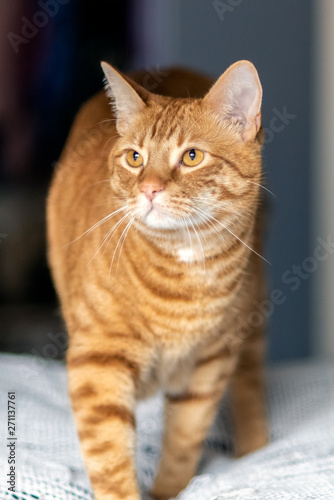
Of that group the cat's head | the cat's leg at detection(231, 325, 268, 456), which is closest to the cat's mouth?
the cat's head

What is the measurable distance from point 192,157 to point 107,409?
51cm

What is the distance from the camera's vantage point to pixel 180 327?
1.34m

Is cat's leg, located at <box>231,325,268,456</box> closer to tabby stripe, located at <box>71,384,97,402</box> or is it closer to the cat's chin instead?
tabby stripe, located at <box>71,384,97,402</box>

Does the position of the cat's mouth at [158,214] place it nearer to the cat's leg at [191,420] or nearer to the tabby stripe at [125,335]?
the tabby stripe at [125,335]

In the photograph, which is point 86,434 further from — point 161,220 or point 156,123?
point 156,123

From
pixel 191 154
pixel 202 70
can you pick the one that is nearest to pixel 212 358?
pixel 191 154

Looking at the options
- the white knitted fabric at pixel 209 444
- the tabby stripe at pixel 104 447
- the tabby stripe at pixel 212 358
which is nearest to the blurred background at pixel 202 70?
the white knitted fabric at pixel 209 444

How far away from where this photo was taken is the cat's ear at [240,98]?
124 centimetres

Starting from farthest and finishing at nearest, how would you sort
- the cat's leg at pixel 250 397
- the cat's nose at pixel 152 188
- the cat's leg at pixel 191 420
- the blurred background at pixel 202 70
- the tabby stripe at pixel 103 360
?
the blurred background at pixel 202 70 → the cat's leg at pixel 250 397 → the cat's leg at pixel 191 420 → the tabby stripe at pixel 103 360 → the cat's nose at pixel 152 188

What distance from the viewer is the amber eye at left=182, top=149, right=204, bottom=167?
49.8 inches

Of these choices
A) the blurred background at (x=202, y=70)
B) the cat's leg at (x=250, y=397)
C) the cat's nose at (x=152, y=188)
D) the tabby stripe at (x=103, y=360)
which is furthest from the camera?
the blurred background at (x=202, y=70)

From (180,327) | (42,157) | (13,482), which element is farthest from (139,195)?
(42,157)

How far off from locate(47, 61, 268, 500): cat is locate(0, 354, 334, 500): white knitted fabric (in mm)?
105

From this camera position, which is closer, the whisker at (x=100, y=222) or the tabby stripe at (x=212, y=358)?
the whisker at (x=100, y=222)
